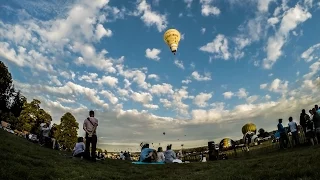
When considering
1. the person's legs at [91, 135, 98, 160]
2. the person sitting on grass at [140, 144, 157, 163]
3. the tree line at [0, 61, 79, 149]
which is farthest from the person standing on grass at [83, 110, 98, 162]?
the tree line at [0, 61, 79, 149]

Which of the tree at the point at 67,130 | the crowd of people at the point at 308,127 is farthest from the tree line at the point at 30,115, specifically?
the crowd of people at the point at 308,127

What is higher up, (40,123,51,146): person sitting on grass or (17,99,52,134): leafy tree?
(17,99,52,134): leafy tree

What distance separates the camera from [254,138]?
39.8 meters

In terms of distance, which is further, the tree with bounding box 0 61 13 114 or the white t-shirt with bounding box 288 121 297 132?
the tree with bounding box 0 61 13 114

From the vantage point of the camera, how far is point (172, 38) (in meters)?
49.9

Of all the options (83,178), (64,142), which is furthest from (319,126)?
(64,142)

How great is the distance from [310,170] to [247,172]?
8.10 feet

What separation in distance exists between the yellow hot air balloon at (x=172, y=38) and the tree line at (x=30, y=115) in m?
33.4

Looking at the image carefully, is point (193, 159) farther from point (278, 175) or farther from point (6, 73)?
point (6, 73)

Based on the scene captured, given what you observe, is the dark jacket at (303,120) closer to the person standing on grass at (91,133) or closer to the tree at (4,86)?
the person standing on grass at (91,133)

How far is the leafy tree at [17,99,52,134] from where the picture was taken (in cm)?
6875

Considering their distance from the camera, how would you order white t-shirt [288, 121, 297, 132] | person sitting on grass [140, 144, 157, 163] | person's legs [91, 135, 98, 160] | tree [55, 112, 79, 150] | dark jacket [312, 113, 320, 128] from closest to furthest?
person's legs [91, 135, 98, 160]
dark jacket [312, 113, 320, 128]
person sitting on grass [140, 144, 157, 163]
white t-shirt [288, 121, 297, 132]
tree [55, 112, 79, 150]

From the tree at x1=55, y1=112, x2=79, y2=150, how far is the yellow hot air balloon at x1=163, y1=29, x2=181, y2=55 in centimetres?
3974

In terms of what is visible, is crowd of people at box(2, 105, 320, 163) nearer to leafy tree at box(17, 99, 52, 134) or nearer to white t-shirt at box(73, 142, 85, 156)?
white t-shirt at box(73, 142, 85, 156)
